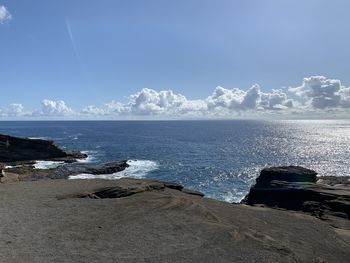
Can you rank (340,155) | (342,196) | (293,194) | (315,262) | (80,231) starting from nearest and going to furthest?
(315,262), (80,231), (342,196), (293,194), (340,155)

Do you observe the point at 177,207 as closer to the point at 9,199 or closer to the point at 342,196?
the point at 9,199

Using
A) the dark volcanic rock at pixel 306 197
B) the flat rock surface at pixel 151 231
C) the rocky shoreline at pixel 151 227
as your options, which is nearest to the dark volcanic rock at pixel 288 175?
the dark volcanic rock at pixel 306 197

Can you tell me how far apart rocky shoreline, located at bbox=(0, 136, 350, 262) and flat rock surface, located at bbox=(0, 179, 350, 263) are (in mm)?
47

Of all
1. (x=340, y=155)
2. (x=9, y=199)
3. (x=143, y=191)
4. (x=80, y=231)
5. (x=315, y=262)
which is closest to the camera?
(x=315, y=262)

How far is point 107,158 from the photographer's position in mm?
97000

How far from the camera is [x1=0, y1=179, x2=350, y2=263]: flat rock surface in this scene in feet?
63.5

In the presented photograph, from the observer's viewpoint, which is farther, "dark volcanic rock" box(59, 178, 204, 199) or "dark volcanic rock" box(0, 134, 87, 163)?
"dark volcanic rock" box(0, 134, 87, 163)

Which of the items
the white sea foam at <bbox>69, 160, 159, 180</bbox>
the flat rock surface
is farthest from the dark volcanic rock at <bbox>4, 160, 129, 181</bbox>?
the flat rock surface

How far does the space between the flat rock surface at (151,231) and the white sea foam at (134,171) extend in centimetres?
3689

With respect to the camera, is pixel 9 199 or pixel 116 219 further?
pixel 9 199

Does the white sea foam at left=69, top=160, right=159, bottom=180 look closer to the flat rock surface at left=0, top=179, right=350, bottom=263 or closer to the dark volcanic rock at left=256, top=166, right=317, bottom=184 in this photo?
the dark volcanic rock at left=256, top=166, right=317, bottom=184

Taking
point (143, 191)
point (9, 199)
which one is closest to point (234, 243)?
point (143, 191)

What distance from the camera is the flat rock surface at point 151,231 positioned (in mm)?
19344

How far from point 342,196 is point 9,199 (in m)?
27.4
